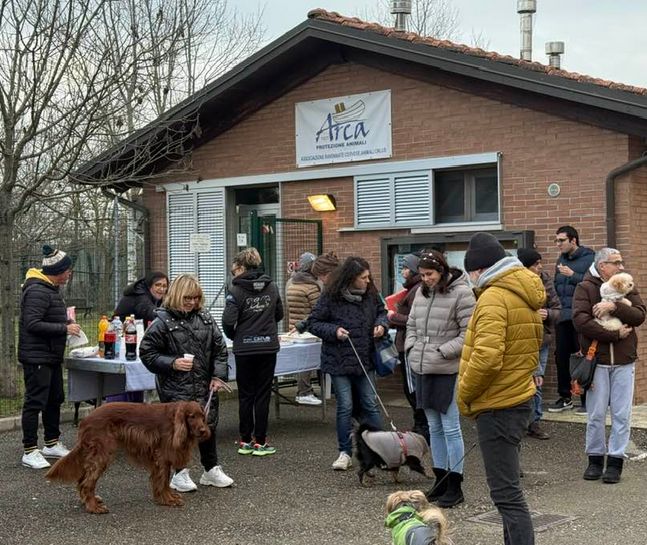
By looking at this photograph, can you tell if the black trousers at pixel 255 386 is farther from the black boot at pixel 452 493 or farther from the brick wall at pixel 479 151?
the brick wall at pixel 479 151

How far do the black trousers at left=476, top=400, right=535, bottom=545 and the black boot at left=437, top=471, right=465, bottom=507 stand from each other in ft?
4.90

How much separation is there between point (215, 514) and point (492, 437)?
239cm

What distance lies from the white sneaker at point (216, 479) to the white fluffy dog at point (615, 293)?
3.20 metres

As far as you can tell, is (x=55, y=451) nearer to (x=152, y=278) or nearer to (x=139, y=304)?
(x=139, y=304)

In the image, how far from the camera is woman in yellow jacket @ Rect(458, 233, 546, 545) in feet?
16.6

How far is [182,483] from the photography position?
7.22 metres

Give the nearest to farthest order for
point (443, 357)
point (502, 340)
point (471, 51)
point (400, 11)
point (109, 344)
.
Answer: point (502, 340) → point (443, 357) → point (109, 344) → point (471, 51) → point (400, 11)

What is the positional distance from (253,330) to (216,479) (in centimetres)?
147

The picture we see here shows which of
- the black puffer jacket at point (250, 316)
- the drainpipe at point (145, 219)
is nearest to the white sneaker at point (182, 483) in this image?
the black puffer jacket at point (250, 316)

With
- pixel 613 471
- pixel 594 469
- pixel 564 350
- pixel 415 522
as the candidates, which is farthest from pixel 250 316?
pixel 415 522

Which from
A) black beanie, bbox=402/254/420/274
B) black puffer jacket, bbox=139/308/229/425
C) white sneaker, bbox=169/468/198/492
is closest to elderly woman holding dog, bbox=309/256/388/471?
black beanie, bbox=402/254/420/274

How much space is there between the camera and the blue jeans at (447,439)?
22.0 feet

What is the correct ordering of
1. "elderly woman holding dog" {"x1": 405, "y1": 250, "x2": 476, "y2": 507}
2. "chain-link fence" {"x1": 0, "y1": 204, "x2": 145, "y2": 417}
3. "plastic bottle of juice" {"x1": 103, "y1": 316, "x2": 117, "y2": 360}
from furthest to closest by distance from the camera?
1. "chain-link fence" {"x1": 0, "y1": 204, "x2": 145, "y2": 417}
2. "plastic bottle of juice" {"x1": 103, "y1": 316, "x2": 117, "y2": 360}
3. "elderly woman holding dog" {"x1": 405, "y1": 250, "x2": 476, "y2": 507}

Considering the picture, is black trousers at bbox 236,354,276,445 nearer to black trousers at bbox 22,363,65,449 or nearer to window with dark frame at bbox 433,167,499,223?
black trousers at bbox 22,363,65,449
